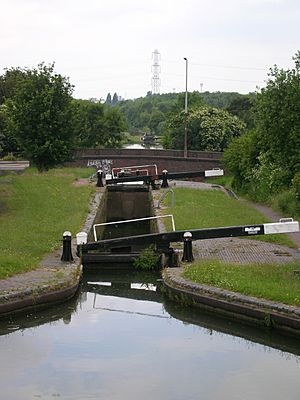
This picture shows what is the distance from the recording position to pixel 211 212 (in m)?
23.9

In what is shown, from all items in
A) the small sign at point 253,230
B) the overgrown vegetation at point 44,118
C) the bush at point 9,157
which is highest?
the overgrown vegetation at point 44,118

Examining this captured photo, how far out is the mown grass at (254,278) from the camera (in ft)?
40.8

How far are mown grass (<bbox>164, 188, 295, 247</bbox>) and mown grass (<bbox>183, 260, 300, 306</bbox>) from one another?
11.3 feet

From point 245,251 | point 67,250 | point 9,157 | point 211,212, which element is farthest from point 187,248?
point 9,157

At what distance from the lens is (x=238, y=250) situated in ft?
57.4

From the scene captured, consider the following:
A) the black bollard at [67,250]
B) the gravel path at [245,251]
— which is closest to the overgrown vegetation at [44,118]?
the gravel path at [245,251]

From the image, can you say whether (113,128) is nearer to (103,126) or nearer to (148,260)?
(103,126)

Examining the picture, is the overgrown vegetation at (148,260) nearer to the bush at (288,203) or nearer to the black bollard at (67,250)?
the black bollard at (67,250)

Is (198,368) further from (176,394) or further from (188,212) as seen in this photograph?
(188,212)

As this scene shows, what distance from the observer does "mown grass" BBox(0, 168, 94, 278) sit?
15984mm

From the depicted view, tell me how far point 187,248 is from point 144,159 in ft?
101

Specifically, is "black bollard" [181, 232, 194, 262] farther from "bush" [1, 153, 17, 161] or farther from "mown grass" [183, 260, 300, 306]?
"bush" [1, 153, 17, 161]

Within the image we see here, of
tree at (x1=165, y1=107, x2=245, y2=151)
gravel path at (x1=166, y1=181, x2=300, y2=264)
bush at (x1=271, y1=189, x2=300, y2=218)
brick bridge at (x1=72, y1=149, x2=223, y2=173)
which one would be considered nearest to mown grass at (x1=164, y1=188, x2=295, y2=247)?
gravel path at (x1=166, y1=181, x2=300, y2=264)

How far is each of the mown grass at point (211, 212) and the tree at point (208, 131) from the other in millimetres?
21101
